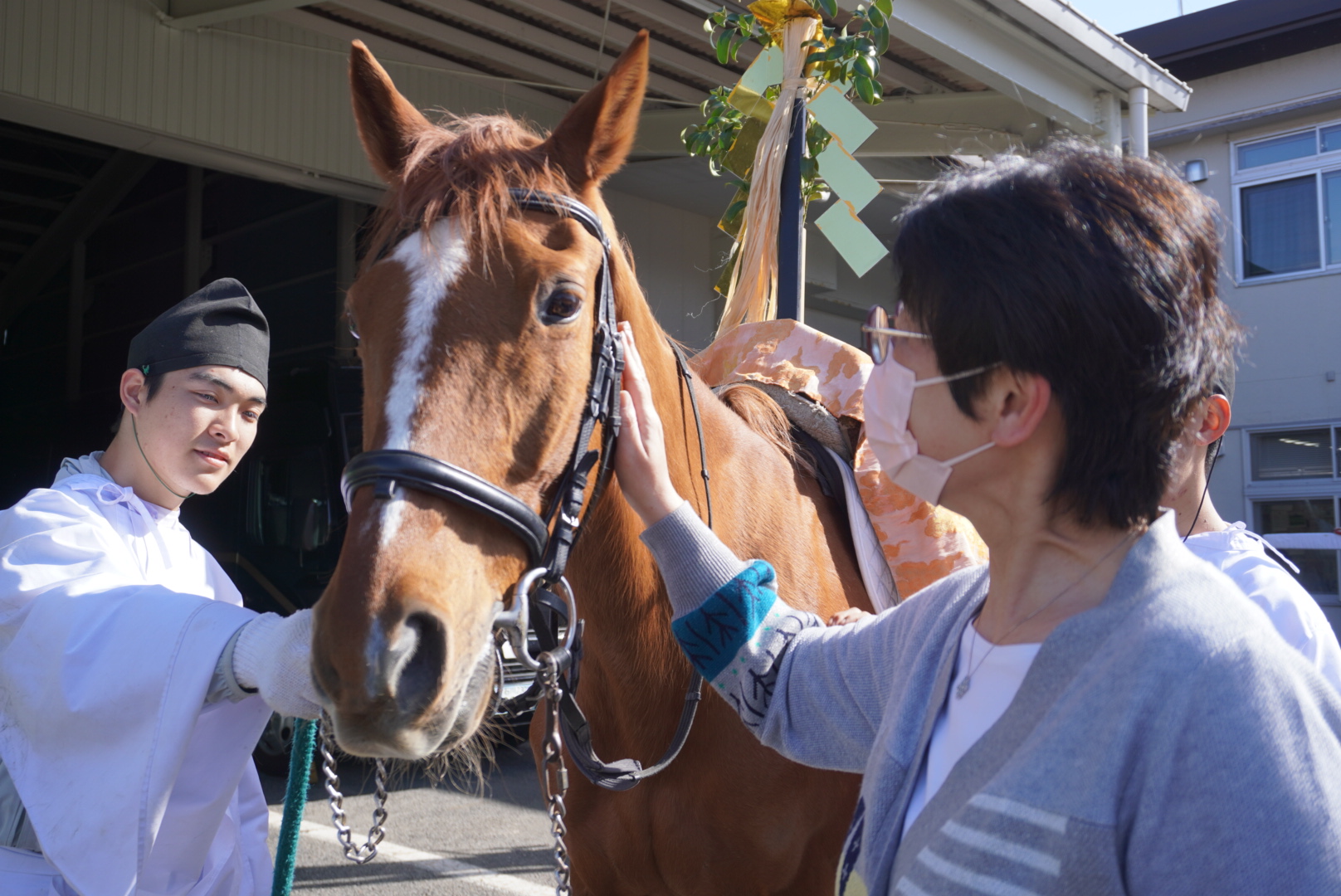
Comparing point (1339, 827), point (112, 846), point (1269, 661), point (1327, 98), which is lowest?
point (112, 846)

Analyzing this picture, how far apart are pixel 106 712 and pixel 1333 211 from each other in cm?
1114

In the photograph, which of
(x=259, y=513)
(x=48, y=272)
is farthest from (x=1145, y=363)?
(x=48, y=272)

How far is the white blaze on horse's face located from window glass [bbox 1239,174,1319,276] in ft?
34.7

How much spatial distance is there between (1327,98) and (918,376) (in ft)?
33.8

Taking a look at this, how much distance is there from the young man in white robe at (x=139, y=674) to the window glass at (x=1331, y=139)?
10.7m

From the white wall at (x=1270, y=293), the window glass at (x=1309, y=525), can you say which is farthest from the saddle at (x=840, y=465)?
the window glass at (x=1309, y=525)

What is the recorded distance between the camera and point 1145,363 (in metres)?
0.99

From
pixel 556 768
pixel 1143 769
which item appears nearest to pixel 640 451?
pixel 556 768

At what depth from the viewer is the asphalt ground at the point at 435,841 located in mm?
4430

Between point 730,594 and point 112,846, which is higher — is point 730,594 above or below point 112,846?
above

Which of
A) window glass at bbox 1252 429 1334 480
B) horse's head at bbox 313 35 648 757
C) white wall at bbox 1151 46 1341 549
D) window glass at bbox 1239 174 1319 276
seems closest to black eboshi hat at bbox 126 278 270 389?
horse's head at bbox 313 35 648 757

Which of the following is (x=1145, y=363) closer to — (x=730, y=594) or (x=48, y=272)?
(x=730, y=594)

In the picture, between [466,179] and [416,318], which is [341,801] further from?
[466,179]

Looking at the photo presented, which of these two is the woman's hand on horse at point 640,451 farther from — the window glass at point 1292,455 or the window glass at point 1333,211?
the window glass at point 1333,211
